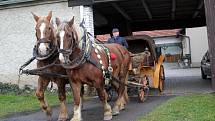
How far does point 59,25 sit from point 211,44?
600 centimetres

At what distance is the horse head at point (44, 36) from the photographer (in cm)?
918

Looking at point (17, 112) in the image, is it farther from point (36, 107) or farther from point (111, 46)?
point (111, 46)

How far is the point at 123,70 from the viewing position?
455 inches

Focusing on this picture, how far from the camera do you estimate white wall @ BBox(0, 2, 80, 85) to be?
672 inches

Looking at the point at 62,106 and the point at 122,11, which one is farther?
the point at 122,11

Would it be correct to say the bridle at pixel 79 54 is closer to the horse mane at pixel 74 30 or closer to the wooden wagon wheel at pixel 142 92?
the horse mane at pixel 74 30

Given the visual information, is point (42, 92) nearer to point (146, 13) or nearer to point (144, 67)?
point (144, 67)

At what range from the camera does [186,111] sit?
10312 mm

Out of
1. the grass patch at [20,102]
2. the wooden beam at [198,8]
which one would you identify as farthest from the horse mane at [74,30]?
the wooden beam at [198,8]

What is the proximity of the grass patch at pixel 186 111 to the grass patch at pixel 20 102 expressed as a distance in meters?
3.97

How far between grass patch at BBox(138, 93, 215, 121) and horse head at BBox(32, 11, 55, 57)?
7.92 ft

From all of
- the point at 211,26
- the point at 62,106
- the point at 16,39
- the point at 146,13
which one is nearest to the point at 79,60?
the point at 62,106

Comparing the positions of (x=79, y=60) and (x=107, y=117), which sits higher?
(x=79, y=60)

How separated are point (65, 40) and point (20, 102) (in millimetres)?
6277
